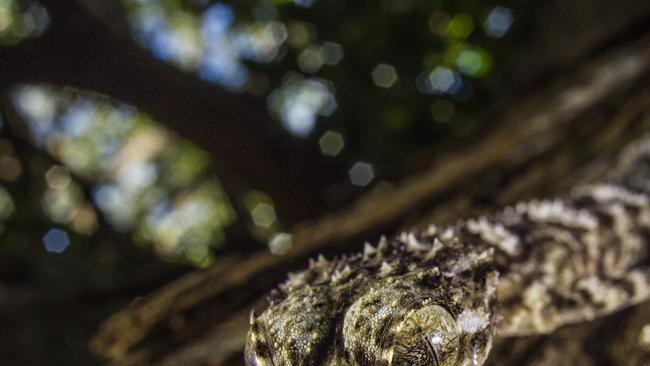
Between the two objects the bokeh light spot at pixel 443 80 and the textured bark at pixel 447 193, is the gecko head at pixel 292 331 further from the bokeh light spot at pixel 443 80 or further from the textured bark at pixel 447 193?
the bokeh light spot at pixel 443 80

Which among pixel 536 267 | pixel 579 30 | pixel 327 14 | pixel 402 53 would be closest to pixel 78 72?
pixel 327 14

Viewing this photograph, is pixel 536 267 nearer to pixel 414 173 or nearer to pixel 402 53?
pixel 414 173

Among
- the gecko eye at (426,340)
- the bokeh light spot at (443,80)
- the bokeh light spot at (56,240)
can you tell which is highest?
the bokeh light spot at (443,80)

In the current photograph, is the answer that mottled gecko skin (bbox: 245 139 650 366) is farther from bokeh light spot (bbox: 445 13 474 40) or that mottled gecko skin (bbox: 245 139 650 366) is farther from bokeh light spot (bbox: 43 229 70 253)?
bokeh light spot (bbox: 43 229 70 253)

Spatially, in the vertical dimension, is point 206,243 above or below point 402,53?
below

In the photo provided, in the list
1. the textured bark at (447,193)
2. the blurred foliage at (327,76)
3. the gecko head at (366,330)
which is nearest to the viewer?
the gecko head at (366,330)

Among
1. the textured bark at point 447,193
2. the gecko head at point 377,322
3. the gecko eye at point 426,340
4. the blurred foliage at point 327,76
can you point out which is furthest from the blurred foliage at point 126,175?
the gecko eye at point 426,340

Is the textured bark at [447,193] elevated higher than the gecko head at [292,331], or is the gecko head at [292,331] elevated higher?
the textured bark at [447,193]
